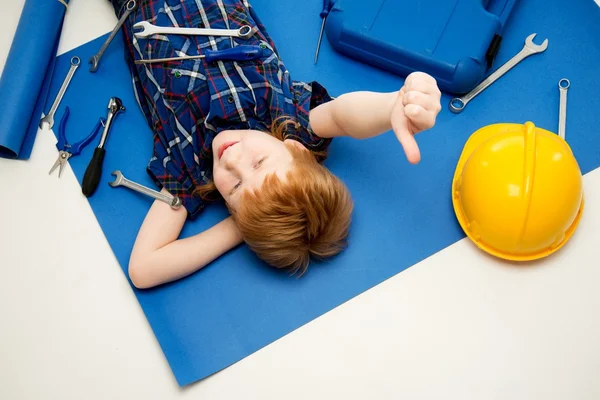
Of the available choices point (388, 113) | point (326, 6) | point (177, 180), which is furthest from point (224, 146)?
point (326, 6)

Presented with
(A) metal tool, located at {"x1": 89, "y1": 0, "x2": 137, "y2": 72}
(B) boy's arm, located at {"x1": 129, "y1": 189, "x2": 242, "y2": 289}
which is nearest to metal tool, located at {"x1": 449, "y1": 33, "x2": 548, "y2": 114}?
(B) boy's arm, located at {"x1": 129, "y1": 189, "x2": 242, "y2": 289}

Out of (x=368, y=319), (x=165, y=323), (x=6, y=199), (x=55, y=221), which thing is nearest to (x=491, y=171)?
(x=368, y=319)

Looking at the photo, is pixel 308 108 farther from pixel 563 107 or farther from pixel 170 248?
pixel 563 107

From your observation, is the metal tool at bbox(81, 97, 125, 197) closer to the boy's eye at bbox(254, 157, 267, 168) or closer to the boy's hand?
the boy's eye at bbox(254, 157, 267, 168)

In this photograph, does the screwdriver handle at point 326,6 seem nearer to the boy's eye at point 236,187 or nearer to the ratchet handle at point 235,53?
the ratchet handle at point 235,53

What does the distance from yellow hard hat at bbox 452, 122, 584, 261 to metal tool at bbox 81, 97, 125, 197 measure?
0.70 metres

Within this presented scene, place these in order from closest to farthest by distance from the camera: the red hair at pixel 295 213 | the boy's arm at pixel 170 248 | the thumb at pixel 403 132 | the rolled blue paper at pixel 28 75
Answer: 1. the thumb at pixel 403 132
2. the red hair at pixel 295 213
3. the boy's arm at pixel 170 248
4. the rolled blue paper at pixel 28 75

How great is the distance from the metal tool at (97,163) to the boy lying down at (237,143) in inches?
2.3

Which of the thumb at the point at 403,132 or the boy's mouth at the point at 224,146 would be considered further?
the boy's mouth at the point at 224,146

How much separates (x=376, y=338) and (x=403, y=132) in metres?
0.38

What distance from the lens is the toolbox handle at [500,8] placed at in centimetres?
106

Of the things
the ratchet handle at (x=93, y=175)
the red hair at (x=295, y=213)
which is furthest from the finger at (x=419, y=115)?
the ratchet handle at (x=93, y=175)

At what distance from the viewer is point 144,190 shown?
102 centimetres

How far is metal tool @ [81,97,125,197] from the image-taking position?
1056mm
